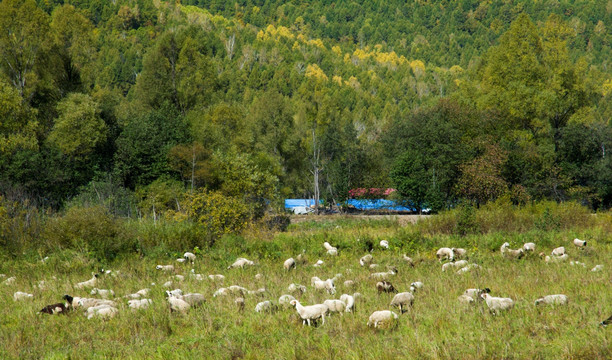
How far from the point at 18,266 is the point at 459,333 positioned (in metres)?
10.9

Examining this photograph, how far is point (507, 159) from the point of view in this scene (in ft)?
107

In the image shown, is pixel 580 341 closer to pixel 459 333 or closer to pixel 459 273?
pixel 459 333

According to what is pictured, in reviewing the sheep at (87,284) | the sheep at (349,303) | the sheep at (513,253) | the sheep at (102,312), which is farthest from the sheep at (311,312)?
the sheep at (513,253)

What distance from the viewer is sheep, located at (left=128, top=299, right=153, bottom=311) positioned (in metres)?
7.56

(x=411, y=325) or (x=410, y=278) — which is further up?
(x=411, y=325)

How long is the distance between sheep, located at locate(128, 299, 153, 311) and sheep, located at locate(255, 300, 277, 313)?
6.20 feet

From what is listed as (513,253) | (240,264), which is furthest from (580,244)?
(240,264)

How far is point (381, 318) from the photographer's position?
247 inches

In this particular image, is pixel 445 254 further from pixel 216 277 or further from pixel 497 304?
pixel 216 277

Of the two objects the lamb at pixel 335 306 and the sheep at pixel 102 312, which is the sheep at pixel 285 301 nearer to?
the lamb at pixel 335 306

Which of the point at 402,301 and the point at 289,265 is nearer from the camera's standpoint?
the point at 402,301

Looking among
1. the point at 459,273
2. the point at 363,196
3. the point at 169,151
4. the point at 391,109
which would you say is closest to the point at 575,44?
the point at 391,109

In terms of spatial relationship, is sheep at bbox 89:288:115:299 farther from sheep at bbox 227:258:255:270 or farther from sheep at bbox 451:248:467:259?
sheep at bbox 451:248:467:259

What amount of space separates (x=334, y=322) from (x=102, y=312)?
3.61m
